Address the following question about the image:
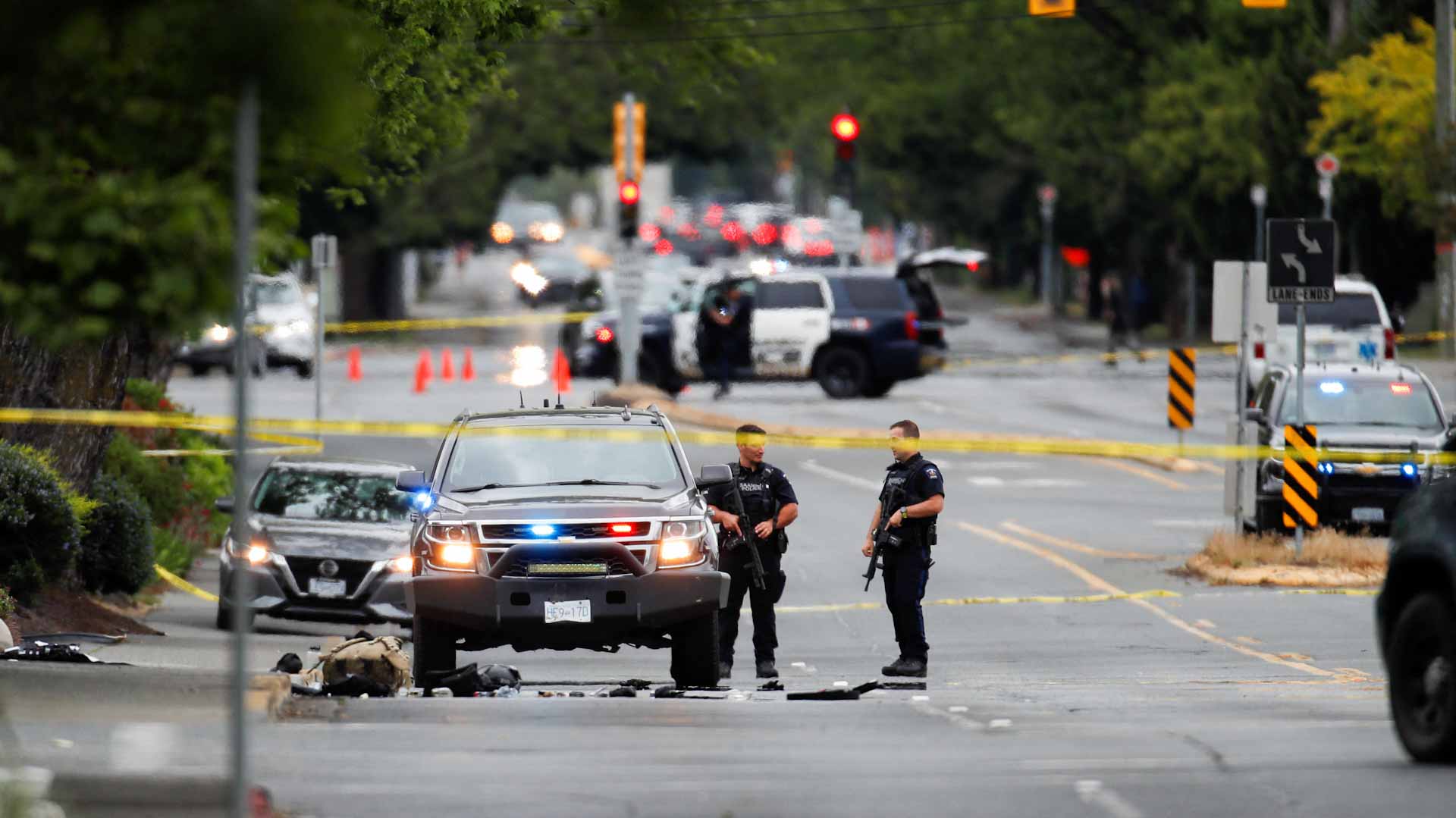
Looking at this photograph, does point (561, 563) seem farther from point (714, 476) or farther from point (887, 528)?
point (887, 528)

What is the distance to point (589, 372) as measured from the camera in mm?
38312

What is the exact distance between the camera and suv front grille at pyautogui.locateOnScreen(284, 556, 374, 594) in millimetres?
19516

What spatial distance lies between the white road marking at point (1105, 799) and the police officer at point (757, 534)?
6.39 m

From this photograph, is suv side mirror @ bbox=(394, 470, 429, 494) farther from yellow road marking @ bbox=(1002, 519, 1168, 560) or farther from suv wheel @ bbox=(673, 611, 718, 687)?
yellow road marking @ bbox=(1002, 519, 1168, 560)

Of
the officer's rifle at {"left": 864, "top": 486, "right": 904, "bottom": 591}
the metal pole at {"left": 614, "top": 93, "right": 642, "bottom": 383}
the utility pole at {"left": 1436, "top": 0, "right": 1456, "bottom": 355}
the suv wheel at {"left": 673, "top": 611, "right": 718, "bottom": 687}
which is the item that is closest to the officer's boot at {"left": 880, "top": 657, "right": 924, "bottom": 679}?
the officer's rifle at {"left": 864, "top": 486, "right": 904, "bottom": 591}

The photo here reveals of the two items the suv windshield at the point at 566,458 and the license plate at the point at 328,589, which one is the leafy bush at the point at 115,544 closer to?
the license plate at the point at 328,589

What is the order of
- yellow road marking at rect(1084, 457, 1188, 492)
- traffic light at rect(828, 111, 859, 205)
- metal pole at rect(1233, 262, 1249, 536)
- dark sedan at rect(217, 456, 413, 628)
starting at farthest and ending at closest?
1. traffic light at rect(828, 111, 859, 205)
2. yellow road marking at rect(1084, 457, 1188, 492)
3. metal pole at rect(1233, 262, 1249, 536)
4. dark sedan at rect(217, 456, 413, 628)

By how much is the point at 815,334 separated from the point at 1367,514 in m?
15.1

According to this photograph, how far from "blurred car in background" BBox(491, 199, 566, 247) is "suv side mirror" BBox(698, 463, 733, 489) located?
8094 centimetres

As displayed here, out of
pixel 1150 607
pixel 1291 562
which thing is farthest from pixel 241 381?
pixel 1291 562

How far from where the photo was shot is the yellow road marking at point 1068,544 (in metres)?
23.6

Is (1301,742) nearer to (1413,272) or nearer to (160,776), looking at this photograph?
(160,776)

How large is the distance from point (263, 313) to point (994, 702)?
30811mm

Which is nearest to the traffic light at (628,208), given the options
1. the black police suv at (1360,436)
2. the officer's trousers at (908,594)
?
the black police suv at (1360,436)
